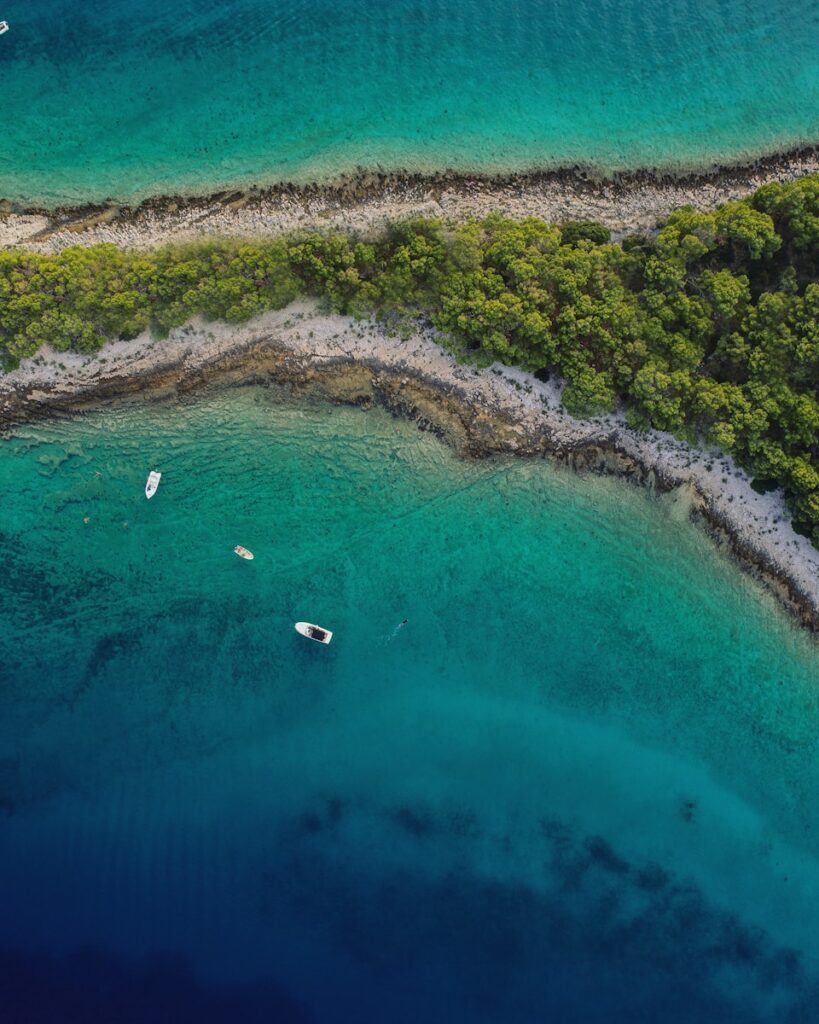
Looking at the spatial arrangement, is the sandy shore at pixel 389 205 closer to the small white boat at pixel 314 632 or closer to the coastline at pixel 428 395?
the coastline at pixel 428 395

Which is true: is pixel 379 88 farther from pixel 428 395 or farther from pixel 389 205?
pixel 428 395

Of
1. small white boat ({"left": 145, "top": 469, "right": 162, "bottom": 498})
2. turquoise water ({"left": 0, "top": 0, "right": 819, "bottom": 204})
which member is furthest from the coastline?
turquoise water ({"left": 0, "top": 0, "right": 819, "bottom": 204})

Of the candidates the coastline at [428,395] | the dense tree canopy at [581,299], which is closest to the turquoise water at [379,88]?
the dense tree canopy at [581,299]

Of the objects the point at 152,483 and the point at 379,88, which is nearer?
the point at 152,483

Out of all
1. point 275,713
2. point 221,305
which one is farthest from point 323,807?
point 221,305

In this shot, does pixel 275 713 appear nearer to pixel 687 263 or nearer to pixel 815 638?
pixel 815 638

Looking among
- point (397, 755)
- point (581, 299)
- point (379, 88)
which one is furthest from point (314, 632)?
point (379, 88)
